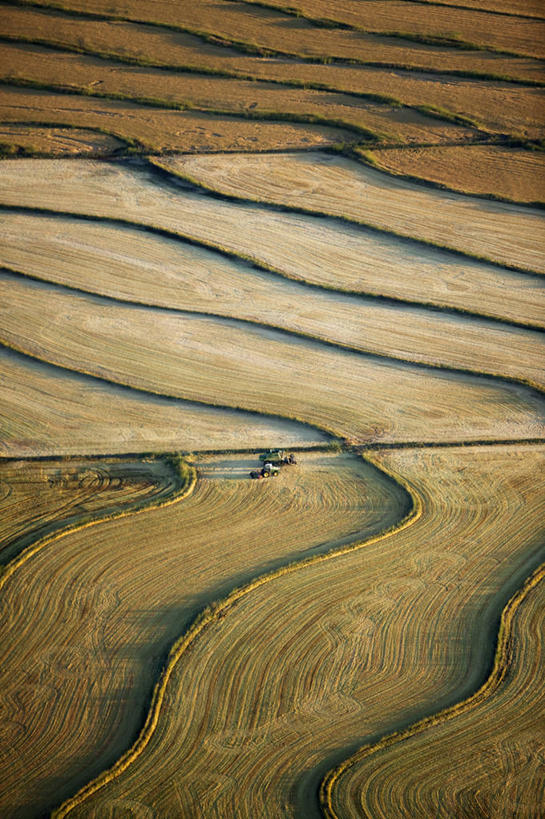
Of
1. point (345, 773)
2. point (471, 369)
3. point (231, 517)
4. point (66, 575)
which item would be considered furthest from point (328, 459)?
point (345, 773)

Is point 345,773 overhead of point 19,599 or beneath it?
beneath

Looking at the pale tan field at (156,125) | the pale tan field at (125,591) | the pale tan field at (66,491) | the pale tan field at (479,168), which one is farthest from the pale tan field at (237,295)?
the pale tan field at (479,168)

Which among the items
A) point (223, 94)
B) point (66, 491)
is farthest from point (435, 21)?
point (66, 491)

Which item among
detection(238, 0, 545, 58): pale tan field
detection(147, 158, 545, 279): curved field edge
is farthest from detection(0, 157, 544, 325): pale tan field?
detection(238, 0, 545, 58): pale tan field

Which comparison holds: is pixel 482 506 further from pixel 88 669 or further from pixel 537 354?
pixel 88 669

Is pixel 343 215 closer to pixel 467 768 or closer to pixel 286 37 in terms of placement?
pixel 286 37
